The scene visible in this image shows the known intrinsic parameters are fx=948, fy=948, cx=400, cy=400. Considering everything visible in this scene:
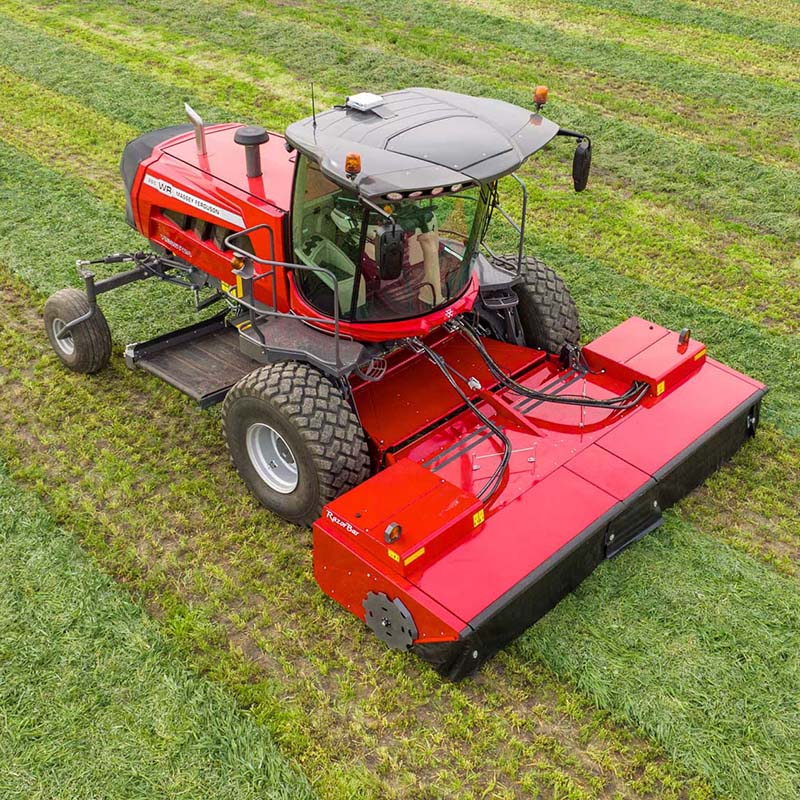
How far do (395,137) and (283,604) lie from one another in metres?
2.54

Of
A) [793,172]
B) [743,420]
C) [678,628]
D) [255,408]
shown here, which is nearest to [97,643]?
[255,408]

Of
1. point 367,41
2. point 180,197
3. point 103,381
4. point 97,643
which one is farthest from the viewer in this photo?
point 367,41

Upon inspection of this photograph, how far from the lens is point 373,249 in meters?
5.09

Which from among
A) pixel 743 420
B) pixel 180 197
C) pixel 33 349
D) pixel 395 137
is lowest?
pixel 33 349

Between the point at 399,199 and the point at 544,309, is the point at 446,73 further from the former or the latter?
the point at 399,199

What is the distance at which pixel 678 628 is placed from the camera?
4.93 m

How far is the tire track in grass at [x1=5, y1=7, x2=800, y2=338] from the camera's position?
796 centimetres

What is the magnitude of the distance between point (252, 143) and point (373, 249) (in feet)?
4.42

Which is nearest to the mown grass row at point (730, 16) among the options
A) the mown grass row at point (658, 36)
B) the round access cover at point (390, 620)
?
the mown grass row at point (658, 36)

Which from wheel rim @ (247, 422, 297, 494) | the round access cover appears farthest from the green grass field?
wheel rim @ (247, 422, 297, 494)

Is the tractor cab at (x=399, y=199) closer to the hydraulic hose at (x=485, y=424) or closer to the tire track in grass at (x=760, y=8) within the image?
the hydraulic hose at (x=485, y=424)

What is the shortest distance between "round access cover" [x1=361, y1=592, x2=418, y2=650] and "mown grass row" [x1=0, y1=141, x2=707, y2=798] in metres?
0.13

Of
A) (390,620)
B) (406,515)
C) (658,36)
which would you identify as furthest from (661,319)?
(658,36)

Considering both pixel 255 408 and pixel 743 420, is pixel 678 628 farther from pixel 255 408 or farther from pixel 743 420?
pixel 255 408
